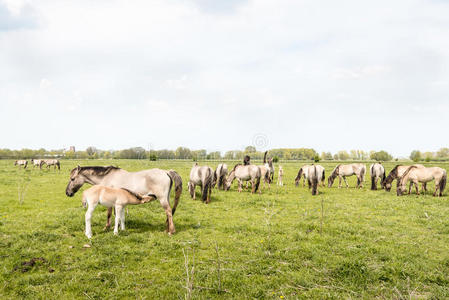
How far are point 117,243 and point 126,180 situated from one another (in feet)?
7.67

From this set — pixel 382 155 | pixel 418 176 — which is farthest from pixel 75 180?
Result: pixel 382 155

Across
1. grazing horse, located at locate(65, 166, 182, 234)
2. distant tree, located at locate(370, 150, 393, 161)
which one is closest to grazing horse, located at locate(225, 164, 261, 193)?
grazing horse, located at locate(65, 166, 182, 234)

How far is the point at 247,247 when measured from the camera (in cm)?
696

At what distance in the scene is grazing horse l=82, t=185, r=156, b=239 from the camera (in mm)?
7359

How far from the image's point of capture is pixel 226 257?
6.29 metres

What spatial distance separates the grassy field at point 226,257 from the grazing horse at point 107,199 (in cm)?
64

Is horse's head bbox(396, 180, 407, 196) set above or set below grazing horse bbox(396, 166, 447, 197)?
below

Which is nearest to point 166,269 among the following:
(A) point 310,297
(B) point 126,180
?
(A) point 310,297

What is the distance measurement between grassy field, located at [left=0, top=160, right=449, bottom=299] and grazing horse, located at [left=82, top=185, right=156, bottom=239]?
636mm

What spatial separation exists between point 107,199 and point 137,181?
1305 millimetres

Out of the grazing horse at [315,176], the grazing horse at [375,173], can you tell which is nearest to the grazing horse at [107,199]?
the grazing horse at [315,176]

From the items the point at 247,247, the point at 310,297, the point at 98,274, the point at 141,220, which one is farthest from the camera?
the point at 141,220

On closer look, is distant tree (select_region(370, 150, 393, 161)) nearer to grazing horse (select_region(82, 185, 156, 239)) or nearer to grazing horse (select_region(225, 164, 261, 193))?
grazing horse (select_region(225, 164, 261, 193))

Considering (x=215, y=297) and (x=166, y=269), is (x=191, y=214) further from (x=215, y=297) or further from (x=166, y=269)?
(x=215, y=297)
